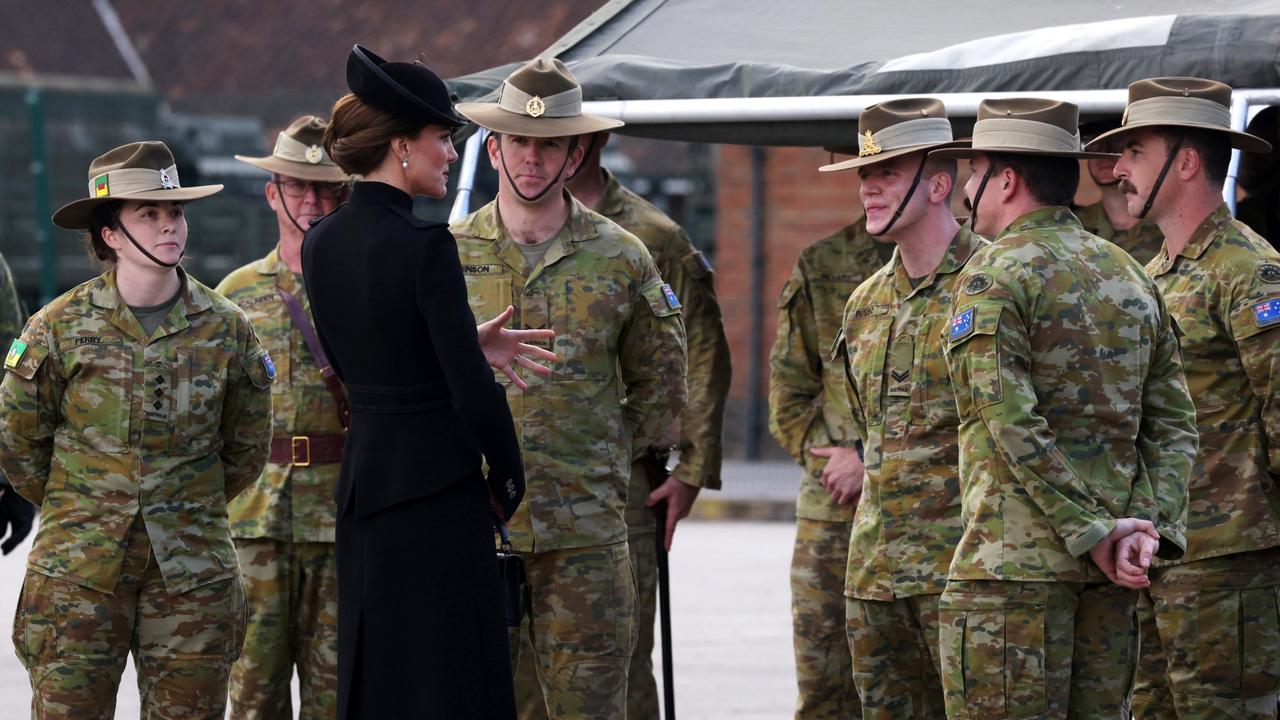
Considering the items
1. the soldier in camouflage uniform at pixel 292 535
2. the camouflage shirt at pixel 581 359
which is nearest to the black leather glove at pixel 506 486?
the camouflage shirt at pixel 581 359

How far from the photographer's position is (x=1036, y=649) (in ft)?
13.8

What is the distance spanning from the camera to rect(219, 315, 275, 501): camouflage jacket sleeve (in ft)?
17.1

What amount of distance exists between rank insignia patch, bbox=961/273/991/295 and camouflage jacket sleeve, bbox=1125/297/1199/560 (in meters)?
0.46

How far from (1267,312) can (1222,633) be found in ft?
3.00

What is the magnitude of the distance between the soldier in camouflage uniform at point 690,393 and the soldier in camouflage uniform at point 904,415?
1.16 meters

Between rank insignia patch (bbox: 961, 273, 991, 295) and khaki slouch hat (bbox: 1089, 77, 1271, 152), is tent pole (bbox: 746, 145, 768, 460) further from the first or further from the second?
rank insignia patch (bbox: 961, 273, 991, 295)

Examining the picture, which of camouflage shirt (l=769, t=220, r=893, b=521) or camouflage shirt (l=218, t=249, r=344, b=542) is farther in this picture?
camouflage shirt (l=769, t=220, r=893, b=521)

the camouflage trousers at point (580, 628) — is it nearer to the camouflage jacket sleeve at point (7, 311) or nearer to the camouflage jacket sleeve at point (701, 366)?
the camouflage jacket sleeve at point (701, 366)

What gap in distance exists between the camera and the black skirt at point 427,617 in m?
4.19

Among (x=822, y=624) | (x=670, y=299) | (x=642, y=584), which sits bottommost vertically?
(x=822, y=624)

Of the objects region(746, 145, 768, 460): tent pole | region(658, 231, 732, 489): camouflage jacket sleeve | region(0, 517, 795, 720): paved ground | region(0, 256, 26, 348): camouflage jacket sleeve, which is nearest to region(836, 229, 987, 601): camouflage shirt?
region(658, 231, 732, 489): camouflage jacket sleeve

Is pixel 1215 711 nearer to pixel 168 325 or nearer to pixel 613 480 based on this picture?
pixel 613 480

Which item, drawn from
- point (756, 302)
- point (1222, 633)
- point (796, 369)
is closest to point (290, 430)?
point (796, 369)

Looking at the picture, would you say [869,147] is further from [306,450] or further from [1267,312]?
[306,450]
